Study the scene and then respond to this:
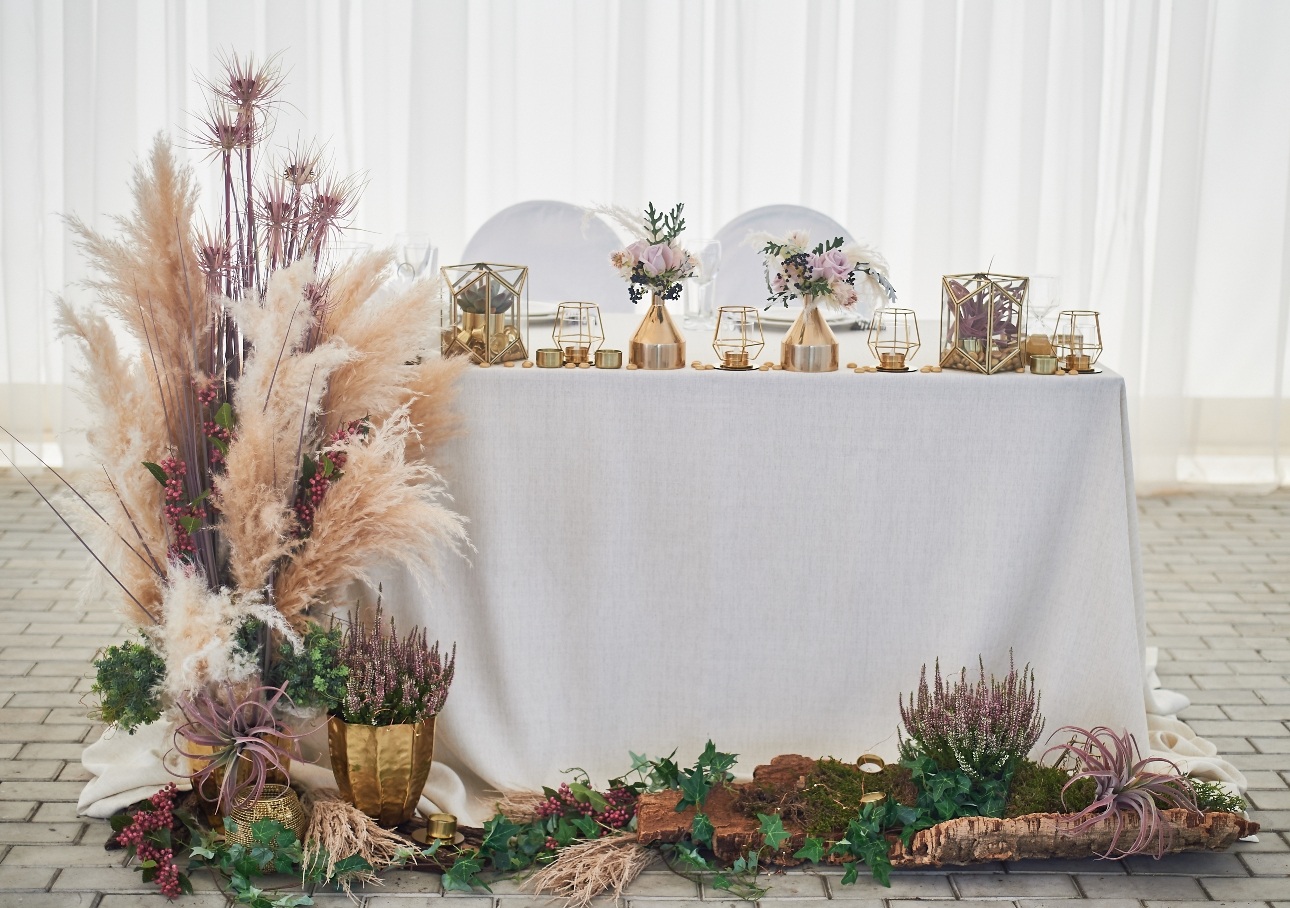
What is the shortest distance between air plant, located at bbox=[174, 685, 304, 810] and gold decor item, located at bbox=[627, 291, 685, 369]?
2.56 ft

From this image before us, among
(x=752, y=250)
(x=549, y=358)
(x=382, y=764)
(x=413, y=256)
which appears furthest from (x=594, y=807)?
(x=752, y=250)

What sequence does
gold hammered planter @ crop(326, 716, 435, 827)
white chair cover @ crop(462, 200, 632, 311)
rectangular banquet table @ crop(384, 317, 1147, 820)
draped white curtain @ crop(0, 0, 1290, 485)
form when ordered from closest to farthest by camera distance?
gold hammered planter @ crop(326, 716, 435, 827)
rectangular banquet table @ crop(384, 317, 1147, 820)
white chair cover @ crop(462, 200, 632, 311)
draped white curtain @ crop(0, 0, 1290, 485)

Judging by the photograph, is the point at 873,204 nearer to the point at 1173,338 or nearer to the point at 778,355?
the point at 1173,338

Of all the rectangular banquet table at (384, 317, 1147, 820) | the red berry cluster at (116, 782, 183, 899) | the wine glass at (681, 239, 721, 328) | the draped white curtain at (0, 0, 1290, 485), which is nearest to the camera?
the red berry cluster at (116, 782, 183, 899)

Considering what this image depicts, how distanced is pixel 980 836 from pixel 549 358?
1017mm

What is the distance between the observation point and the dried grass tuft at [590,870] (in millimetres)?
1963

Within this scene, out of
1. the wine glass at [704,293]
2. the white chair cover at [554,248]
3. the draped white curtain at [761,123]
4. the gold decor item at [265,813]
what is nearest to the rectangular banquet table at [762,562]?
the gold decor item at [265,813]

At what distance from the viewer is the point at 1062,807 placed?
208 centimetres

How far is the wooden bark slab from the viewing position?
2021mm

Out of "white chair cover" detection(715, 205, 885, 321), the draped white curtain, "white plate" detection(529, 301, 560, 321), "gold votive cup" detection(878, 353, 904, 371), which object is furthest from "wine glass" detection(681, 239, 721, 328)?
the draped white curtain

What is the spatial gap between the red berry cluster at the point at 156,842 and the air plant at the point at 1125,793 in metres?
1.35

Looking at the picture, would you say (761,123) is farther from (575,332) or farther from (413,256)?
(575,332)

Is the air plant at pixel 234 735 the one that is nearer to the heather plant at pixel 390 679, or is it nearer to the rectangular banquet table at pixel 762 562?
the heather plant at pixel 390 679

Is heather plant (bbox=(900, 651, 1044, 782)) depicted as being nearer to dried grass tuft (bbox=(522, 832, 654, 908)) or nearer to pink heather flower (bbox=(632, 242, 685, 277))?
A: dried grass tuft (bbox=(522, 832, 654, 908))
